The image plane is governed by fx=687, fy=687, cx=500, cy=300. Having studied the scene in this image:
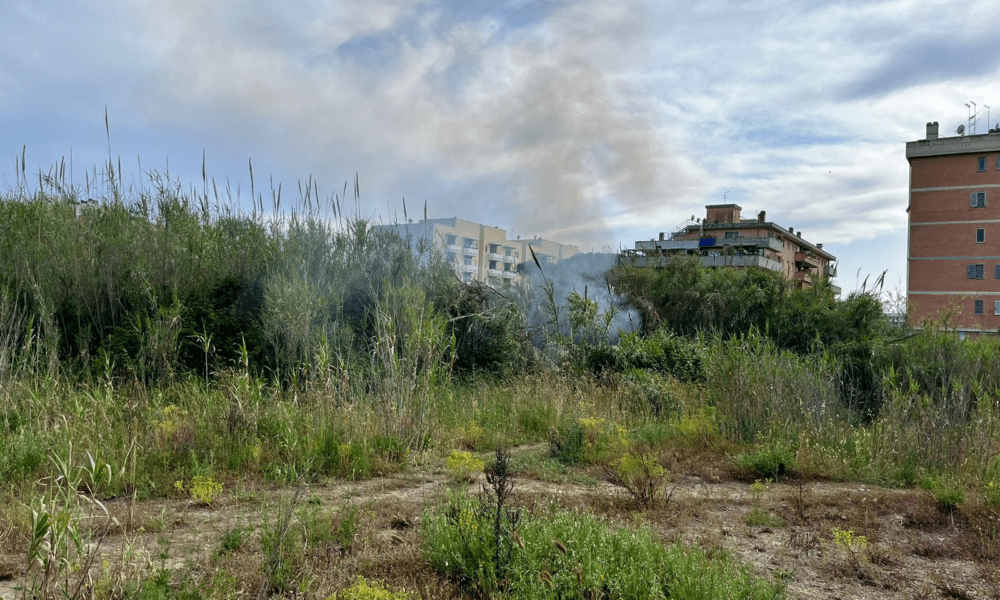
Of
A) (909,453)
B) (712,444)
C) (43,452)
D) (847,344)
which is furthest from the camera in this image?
(847,344)

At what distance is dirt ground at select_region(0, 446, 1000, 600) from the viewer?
324cm

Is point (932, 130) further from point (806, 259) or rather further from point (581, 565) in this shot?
point (581, 565)

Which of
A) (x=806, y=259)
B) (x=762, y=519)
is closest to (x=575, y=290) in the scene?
(x=762, y=519)

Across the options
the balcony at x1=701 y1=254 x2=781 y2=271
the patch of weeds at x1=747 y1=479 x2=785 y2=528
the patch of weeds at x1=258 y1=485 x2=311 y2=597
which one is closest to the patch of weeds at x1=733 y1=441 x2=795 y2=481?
the patch of weeds at x1=747 y1=479 x2=785 y2=528

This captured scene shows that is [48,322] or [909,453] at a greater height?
[48,322]

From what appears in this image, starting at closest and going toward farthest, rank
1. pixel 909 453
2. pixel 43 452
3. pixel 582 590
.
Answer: pixel 582 590 < pixel 43 452 < pixel 909 453

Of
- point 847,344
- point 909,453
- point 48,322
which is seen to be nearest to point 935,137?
point 847,344

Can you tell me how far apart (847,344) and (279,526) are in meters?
10.8

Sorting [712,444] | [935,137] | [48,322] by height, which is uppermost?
[935,137]

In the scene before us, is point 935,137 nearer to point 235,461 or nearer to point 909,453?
point 909,453

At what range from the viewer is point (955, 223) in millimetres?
46938

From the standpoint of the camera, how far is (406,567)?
328 cm

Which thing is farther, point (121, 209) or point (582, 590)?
point (121, 209)

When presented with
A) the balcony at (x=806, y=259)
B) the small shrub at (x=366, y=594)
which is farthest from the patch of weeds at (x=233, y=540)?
the balcony at (x=806, y=259)
